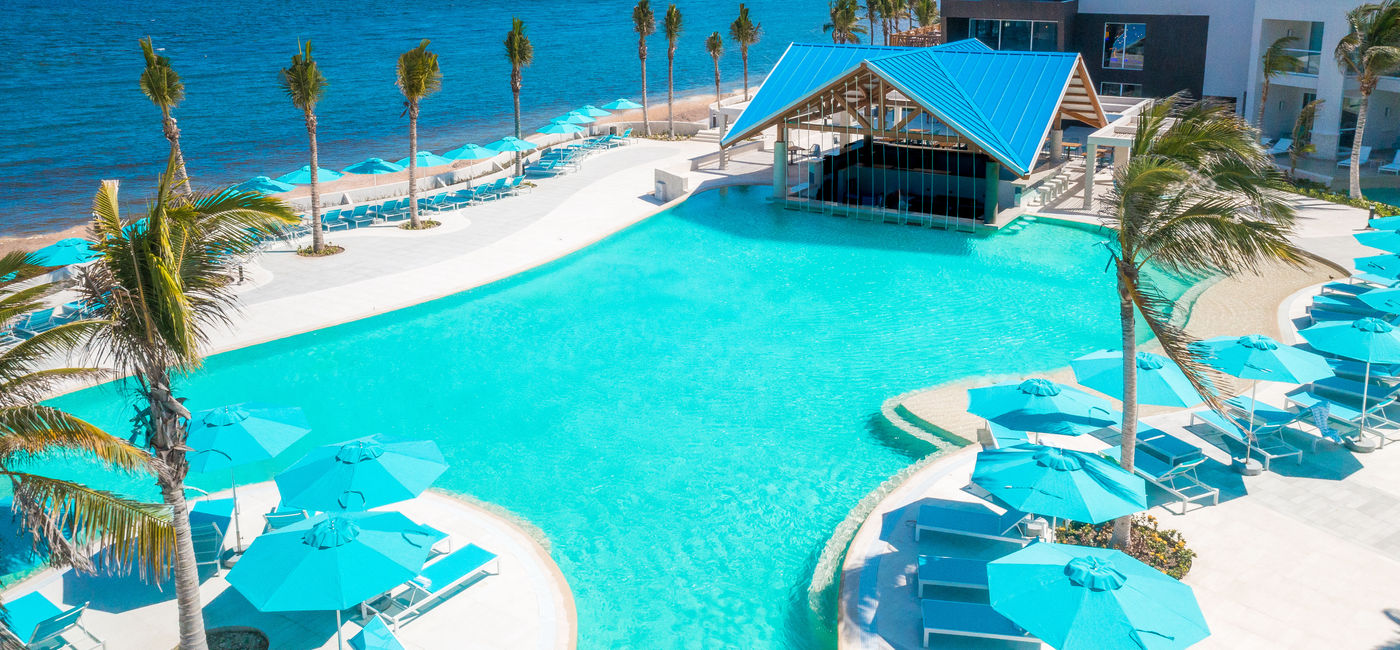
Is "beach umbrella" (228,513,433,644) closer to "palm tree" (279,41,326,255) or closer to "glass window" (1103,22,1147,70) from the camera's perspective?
"palm tree" (279,41,326,255)

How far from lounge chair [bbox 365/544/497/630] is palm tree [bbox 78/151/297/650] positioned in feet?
8.43

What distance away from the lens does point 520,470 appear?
650 inches

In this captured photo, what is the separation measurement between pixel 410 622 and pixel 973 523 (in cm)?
711

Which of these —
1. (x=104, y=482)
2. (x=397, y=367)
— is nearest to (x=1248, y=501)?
(x=397, y=367)

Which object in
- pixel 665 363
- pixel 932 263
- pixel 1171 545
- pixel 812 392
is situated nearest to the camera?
pixel 1171 545

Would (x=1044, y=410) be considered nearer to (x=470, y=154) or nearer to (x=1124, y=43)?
(x=470, y=154)

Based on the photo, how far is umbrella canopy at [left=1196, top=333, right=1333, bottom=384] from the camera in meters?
14.8

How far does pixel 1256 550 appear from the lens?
41.6 ft

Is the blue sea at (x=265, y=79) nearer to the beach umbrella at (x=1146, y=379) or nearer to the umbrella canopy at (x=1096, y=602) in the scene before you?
the beach umbrella at (x=1146, y=379)

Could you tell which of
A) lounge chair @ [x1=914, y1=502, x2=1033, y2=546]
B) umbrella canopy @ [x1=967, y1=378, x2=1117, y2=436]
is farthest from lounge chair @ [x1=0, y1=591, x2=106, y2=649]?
umbrella canopy @ [x1=967, y1=378, x2=1117, y2=436]

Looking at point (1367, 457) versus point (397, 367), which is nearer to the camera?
point (1367, 457)

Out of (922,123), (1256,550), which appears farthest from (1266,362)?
(922,123)

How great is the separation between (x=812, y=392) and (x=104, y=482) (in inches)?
468

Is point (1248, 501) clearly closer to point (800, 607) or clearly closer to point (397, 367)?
point (800, 607)
